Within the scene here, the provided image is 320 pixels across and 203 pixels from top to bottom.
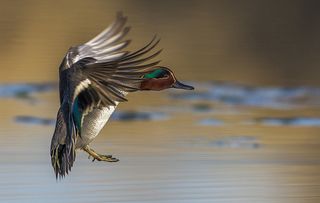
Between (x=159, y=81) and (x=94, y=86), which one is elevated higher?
(x=159, y=81)

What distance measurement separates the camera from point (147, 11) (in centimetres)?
1772

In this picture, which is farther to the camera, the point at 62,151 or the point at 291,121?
the point at 291,121

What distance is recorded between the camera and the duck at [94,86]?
729 centimetres

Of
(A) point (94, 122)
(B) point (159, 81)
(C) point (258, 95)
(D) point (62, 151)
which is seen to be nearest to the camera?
(A) point (94, 122)

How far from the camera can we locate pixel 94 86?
732 centimetres

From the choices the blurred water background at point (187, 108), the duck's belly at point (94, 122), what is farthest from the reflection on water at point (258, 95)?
the duck's belly at point (94, 122)

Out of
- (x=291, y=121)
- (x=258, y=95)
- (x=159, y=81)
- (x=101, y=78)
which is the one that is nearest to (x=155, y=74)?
(x=159, y=81)

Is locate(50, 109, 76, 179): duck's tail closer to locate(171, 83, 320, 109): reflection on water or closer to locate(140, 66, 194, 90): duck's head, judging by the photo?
locate(140, 66, 194, 90): duck's head

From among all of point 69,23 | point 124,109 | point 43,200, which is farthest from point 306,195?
point 69,23

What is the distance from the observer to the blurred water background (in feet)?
31.2

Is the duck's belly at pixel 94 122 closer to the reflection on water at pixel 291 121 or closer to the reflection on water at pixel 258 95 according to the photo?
the reflection on water at pixel 291 121

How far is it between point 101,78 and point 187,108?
578 cm

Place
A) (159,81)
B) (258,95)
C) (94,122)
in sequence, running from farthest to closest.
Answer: (258,95)
(159,81)
(94,122)

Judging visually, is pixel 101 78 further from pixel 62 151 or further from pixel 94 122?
pixel 62 151
